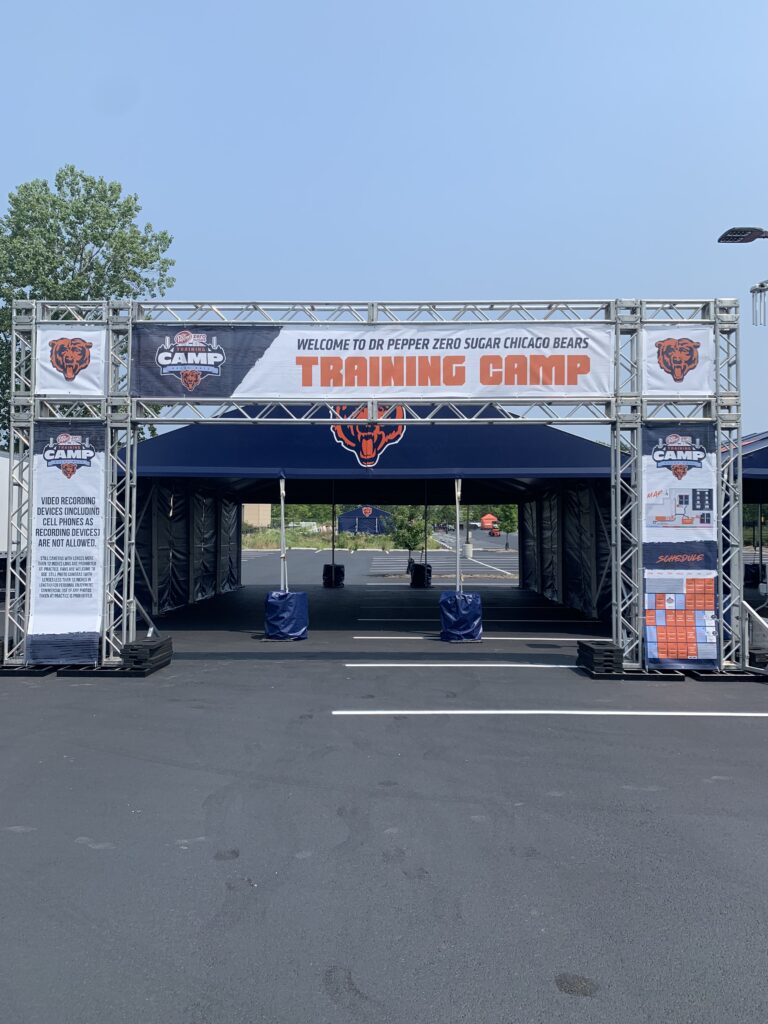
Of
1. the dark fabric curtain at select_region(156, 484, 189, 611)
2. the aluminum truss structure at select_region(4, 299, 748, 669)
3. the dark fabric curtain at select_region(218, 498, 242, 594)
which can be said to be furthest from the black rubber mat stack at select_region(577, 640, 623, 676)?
the dark fabric curtain at select_region(218, 498, 242, 594)

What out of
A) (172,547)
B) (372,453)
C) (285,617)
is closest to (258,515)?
(172,547)

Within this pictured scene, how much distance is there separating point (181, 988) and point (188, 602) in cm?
1991

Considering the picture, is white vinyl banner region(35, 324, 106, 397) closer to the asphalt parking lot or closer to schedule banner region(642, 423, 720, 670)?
the asphalt parking lot

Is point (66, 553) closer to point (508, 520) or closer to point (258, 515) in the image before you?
point (508, 520)

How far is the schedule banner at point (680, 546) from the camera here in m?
11.7

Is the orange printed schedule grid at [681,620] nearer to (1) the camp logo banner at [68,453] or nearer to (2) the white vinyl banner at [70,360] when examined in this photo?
(1) the camp logo banner at [68,453]

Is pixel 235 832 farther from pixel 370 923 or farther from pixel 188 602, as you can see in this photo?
pixel 188 602

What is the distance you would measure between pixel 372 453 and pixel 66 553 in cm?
689

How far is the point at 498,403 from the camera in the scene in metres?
11.9

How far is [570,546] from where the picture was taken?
22.2m

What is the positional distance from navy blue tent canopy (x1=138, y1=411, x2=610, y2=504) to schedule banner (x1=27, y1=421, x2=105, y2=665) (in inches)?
188

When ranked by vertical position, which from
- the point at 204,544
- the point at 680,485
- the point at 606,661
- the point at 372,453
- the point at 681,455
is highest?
the point at 372,453

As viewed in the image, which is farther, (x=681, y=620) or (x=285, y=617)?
(x=285, y=617)

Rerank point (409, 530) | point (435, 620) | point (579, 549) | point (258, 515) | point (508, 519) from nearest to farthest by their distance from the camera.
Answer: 1. point (435, 620)
2. point (579, 549)
3. point (409, 530)
4. point (508, 519)
5. point (258, 515)
